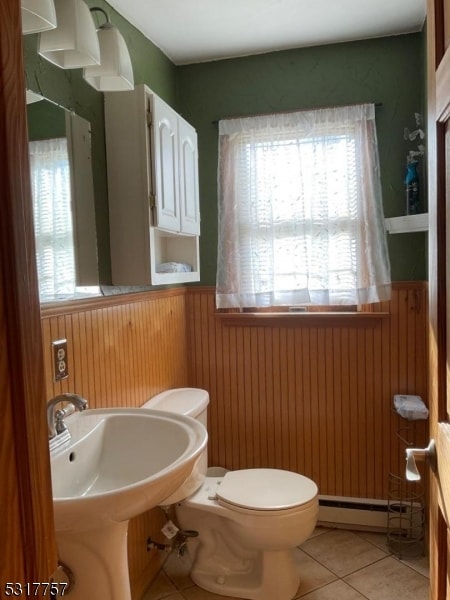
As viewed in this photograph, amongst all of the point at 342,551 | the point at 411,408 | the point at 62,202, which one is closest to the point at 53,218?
the point at 62,202

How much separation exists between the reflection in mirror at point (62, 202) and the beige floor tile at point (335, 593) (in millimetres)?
1549

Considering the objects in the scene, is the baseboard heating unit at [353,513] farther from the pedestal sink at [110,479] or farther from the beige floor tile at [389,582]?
the pedestal sink at [110,479]

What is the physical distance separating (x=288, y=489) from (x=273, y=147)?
1.65 m

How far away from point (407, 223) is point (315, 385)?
94cm

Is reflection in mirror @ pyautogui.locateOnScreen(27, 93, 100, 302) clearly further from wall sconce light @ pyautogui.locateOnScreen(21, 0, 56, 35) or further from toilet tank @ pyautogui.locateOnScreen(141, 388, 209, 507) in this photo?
toilet tank @ pyautogui.locateOnScreen(141, 388, 209, 507)

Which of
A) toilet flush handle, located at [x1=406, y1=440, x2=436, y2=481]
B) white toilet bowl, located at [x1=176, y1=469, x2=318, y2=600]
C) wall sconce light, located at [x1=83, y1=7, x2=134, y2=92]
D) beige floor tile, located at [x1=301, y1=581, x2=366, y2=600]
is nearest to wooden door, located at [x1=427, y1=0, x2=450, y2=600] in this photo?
toilet flush handle, located at [x1=406, y1=440, x2=436, y2=481]

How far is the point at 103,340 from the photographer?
1689 millimetres

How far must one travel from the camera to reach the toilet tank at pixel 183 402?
1.96 metres

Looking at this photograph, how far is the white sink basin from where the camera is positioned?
3.75ft

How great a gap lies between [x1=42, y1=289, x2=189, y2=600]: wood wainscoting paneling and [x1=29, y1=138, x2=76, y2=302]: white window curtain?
3.0 inches

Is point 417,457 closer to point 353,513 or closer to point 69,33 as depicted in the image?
point 69,33

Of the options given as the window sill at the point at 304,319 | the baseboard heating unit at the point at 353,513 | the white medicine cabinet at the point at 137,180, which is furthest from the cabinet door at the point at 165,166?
the baseboard heating unit at the point at 353,513

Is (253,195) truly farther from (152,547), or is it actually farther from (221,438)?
(152,547)

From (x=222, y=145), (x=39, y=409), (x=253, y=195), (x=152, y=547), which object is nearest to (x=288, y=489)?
(x=152, y=547)
